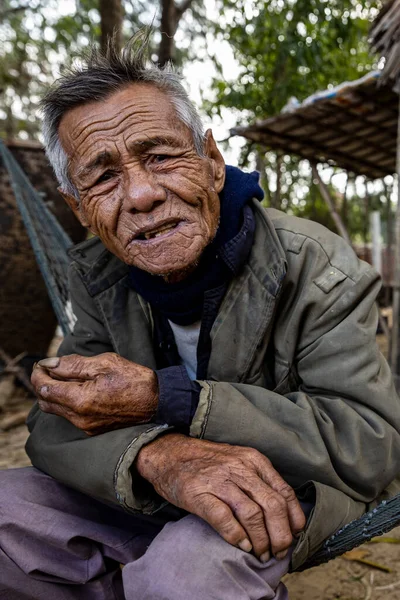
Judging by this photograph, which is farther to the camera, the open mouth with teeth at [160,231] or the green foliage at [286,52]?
the green foliage at [286,52]

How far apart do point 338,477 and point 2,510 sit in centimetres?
83

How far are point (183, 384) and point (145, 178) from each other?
55 cm

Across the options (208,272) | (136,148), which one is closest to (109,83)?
(136,148)

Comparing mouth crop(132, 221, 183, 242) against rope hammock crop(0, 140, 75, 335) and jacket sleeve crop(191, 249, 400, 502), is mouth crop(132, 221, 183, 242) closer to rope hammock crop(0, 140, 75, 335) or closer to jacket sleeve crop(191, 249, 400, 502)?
jacket sleeve crop(191, 249, 400, 502)

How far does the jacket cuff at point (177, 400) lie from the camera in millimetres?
1259

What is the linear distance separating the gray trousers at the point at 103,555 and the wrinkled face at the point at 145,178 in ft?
2.14

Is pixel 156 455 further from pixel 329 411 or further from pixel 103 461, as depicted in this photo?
pixel 329 411

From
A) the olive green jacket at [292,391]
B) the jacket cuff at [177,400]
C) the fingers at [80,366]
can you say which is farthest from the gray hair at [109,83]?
the jacket cuff at [177,400]

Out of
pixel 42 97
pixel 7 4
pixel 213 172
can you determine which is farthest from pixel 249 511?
pixel 7 4

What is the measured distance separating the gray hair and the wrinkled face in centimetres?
2

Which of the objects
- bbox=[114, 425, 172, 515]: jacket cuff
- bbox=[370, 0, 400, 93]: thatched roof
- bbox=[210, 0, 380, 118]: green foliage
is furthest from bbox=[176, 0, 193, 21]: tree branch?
bbox=[114, 425, 172, 515]: jacket cuff

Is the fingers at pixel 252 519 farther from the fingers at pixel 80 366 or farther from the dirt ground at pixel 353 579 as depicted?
the dirt ground at pixel 353 579

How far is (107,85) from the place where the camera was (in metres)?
1.48

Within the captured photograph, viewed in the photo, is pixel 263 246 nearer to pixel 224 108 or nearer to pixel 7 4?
pixel 224 108
